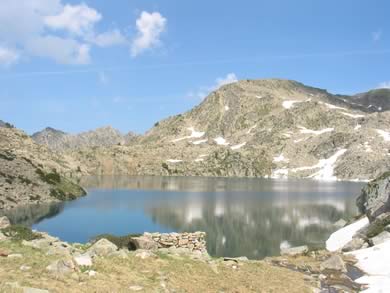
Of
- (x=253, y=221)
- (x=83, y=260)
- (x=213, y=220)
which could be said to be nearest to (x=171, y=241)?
(x=83, y=260)

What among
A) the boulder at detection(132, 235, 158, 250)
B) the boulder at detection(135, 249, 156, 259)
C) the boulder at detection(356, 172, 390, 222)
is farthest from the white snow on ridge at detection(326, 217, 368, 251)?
the boulder at detection(135, 249, 156, 259)

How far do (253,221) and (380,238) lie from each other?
48.6 meters

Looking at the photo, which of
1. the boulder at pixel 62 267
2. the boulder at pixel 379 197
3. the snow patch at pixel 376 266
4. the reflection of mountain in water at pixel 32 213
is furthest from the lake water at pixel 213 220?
the boulder at pixel 62 267

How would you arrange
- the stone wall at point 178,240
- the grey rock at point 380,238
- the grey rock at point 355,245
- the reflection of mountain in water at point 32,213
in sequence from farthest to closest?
1. the reflection of mountain in water at point 32,213
2. the grey rock at point 355,245
3. the grey rock at point 380,238
4. the stone wall at point 178,240

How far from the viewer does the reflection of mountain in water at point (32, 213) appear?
296ft

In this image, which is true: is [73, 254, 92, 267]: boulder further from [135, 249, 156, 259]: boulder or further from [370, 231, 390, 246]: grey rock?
[370, 231, 390, 246]: grey rock

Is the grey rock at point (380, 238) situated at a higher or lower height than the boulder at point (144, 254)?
lower

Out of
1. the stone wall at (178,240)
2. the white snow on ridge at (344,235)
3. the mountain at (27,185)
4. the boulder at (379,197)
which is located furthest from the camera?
the mountain at (27,185)

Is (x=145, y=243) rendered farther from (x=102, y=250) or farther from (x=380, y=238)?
(x=380, y=238)

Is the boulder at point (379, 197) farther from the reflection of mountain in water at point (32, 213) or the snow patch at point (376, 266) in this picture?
the reflection of mountain in water at point (32, 213)

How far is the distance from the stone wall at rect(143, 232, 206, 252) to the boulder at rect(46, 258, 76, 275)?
12.3 m

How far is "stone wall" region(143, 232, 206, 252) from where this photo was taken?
3425 centimetres

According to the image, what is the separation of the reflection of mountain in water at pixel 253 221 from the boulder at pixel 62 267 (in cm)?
4170

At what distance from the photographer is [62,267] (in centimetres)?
2134
